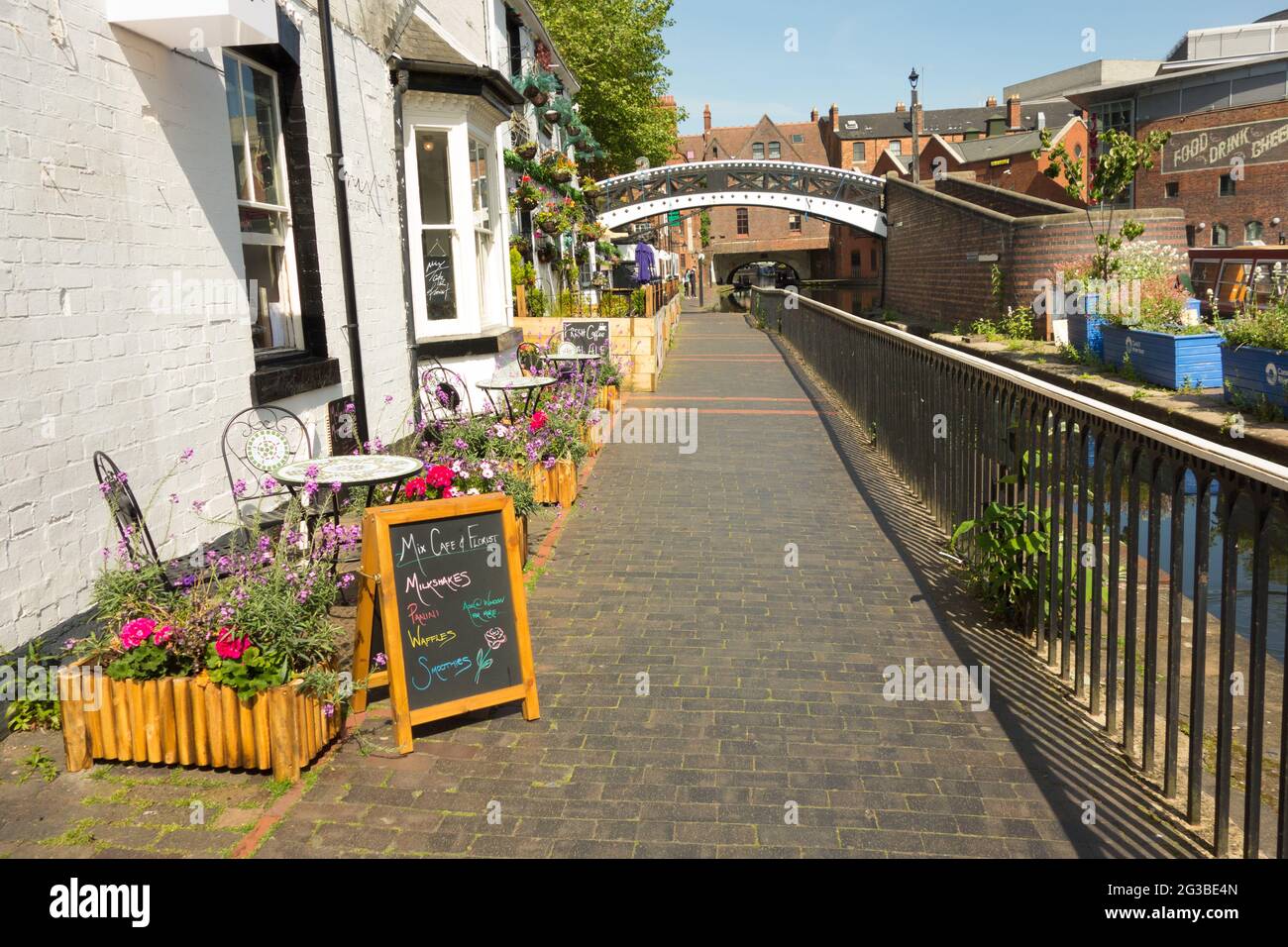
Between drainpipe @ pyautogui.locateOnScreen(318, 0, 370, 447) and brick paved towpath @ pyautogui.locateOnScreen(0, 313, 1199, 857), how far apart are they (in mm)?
2716

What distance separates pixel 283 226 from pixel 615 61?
31544mm

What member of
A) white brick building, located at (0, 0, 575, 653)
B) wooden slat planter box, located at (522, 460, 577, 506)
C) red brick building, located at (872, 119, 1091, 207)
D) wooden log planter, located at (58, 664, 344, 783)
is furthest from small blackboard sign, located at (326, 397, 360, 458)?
red brick building, located at (872, 119, 1091, 207)

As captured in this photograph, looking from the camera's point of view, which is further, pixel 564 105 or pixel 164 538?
pixel 564 105

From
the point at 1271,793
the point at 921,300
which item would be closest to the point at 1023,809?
the point at 1271,793

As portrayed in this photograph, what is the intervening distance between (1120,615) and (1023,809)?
9.89ft

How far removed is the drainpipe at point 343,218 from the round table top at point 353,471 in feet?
9.37

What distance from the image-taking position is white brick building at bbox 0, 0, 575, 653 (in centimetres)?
460

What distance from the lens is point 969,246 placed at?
2625 centimetres

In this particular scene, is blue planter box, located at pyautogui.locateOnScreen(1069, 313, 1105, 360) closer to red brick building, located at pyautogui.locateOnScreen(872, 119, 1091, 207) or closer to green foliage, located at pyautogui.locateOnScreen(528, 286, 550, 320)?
green foliage, located at pyautogui.locateOnScreen(528, 286, 550, 320)

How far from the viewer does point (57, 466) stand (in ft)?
15.5
